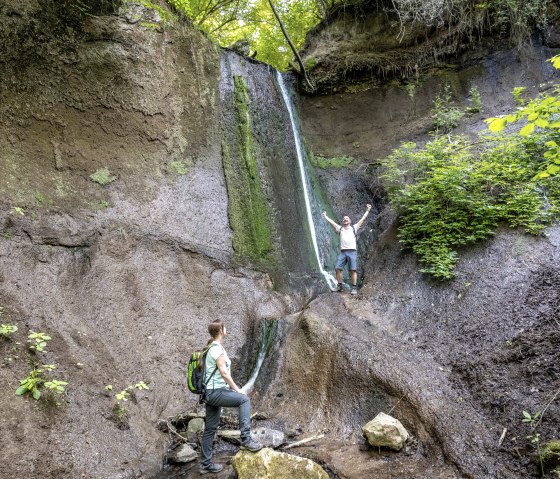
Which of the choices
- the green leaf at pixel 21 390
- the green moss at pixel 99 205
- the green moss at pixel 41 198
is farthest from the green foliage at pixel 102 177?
the green leaf at pixel 21 390

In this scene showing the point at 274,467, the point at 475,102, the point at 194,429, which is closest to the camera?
the point at 274,467

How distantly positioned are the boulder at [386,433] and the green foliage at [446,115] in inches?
345

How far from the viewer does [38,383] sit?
5.49 meters

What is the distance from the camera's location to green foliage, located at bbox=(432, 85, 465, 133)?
12172 millimetres

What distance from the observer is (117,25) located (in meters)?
9.49

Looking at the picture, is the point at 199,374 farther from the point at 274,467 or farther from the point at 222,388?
the point at 274,467

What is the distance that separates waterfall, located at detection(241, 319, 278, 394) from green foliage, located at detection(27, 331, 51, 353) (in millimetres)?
3217

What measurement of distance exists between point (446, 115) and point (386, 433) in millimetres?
9746

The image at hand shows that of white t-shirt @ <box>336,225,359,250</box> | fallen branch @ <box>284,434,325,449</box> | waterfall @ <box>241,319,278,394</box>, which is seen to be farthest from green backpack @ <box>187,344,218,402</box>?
white t-shirt @ <box>336,225,359,250</box>

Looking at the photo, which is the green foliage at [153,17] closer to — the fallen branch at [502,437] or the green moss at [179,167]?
the green moss at [179,167]

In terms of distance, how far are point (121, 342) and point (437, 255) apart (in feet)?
19.2

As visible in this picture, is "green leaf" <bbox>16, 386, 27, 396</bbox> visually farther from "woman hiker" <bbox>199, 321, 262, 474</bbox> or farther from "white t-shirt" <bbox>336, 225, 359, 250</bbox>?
"white t-shirt" <bbox>336, 225, 359, 250</bbox>

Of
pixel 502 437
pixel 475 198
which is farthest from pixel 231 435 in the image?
pixel 475 198

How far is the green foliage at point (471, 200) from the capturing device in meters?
7.94
